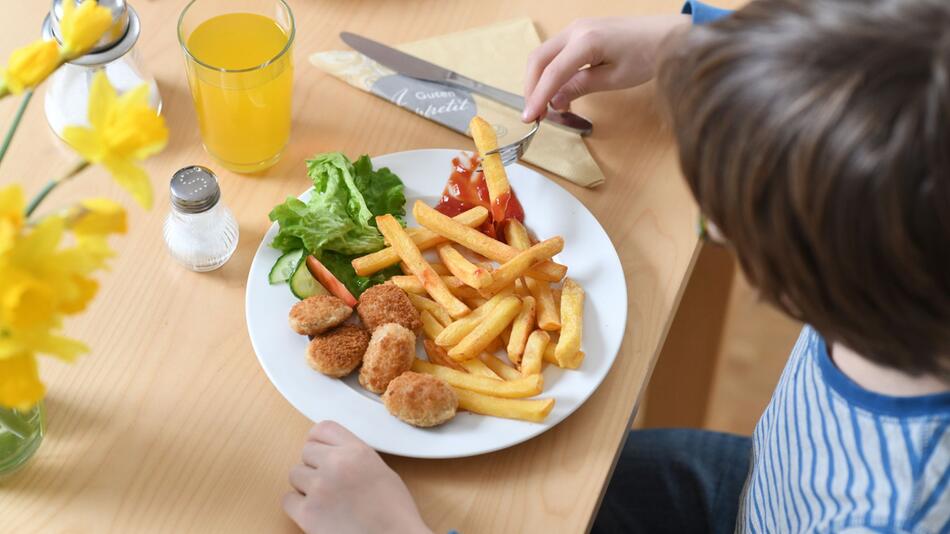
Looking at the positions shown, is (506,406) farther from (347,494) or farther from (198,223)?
(198,223)

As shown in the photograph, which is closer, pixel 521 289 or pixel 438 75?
pixel 521 289

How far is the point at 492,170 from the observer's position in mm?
1265

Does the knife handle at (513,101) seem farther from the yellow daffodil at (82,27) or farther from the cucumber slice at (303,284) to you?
the yellow daffodil at (82,27)

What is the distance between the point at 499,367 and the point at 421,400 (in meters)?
0.12

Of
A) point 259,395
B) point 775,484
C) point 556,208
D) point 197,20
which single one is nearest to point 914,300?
point 775,484

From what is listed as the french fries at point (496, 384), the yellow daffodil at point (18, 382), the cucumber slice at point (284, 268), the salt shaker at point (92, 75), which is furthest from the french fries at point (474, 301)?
the yellow daffodil at point (18, 382)

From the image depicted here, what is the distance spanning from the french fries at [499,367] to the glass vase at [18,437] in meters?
0.49

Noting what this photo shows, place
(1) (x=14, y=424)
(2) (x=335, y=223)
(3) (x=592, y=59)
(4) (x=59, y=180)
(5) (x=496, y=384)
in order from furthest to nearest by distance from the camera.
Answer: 1. (3) (x=592, y=59)
2. (2) (x=335, y=223)
3. (5) (x=496, y=384)
4. (1) (x=14, y=424)
5. (4) (x=59, y=180)

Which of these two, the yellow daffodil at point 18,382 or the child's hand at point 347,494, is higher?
the yellow daffodil at point 18,382

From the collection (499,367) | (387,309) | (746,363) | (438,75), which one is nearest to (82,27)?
(387,309)

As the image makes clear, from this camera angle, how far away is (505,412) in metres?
1.10

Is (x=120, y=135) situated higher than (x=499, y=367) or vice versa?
(x=120, y=135)

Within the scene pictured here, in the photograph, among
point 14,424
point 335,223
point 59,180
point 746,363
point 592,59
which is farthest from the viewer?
point 746,363

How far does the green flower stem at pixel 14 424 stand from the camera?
3.27 ft
